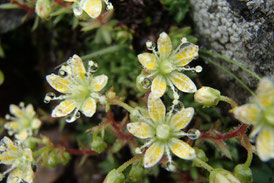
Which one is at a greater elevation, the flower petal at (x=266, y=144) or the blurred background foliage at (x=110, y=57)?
the flower petal at (x=266, y=144)

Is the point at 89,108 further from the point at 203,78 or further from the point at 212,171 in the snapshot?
the point at 203,78

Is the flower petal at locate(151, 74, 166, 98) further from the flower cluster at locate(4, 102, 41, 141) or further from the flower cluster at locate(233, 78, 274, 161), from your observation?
the flower cluster at locate(4, 102, 41, 141)

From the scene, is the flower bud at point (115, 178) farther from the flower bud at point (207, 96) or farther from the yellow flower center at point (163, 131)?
the flower bud at point (207, 96)

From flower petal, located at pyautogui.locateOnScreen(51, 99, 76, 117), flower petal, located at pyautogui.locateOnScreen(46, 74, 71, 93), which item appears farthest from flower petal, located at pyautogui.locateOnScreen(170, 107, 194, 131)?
flower petal, located at pyautogui.locateOnScreen(46, 74, 71, 93)

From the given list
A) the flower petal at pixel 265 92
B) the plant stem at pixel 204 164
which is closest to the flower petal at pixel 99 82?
the plant stem at pixel 204 164

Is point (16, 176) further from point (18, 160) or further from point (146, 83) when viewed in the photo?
point (146, 83)

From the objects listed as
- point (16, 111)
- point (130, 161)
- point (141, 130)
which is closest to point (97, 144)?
point (130, 161)

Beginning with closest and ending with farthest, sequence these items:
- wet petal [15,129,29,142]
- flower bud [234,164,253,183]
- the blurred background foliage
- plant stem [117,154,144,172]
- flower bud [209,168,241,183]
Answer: flower bud [209,168,241,183] → flower bud [234,164,253,183] → plant stem [117,154,144,172] → wet petal [15,129,29,142] → the blurred background foliage
